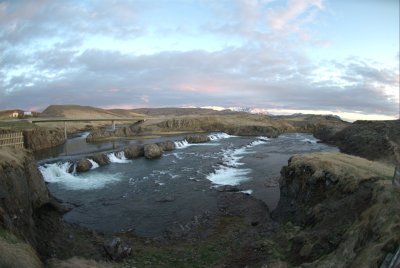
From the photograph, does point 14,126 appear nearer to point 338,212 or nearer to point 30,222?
point 30,222

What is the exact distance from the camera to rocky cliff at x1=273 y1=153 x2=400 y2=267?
38.4 feet

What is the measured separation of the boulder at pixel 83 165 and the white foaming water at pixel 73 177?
1.17 metres

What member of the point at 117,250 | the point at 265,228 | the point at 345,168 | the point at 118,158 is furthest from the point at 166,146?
the point at 117,250

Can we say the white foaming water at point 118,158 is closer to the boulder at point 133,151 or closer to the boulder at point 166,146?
the boulder at point 133,151

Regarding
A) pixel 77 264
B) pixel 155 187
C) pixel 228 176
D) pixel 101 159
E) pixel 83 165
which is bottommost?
pixel 155 187

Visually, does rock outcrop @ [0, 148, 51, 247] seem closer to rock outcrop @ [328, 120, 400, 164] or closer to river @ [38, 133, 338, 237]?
river @ [38, 133, 338, 237]

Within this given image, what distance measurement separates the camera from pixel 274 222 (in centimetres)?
2350

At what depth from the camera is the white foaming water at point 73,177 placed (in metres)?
36.3

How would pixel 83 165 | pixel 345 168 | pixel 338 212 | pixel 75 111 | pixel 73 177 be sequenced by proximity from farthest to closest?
pixel 75 111 < pixel 83 165 < pixel 73 177 < pixel 345 168 < pixel 338 212

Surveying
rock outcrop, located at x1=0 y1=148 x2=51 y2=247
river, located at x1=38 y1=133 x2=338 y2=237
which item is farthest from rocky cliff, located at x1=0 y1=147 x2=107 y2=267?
river, located at x1=38 y1=133 x2=338 y2=237

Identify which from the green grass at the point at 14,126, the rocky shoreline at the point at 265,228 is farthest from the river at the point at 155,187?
the green grass at the point at 14,126

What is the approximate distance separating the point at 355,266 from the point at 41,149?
219 ft

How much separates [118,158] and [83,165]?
837cm

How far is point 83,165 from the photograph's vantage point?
144 ft
